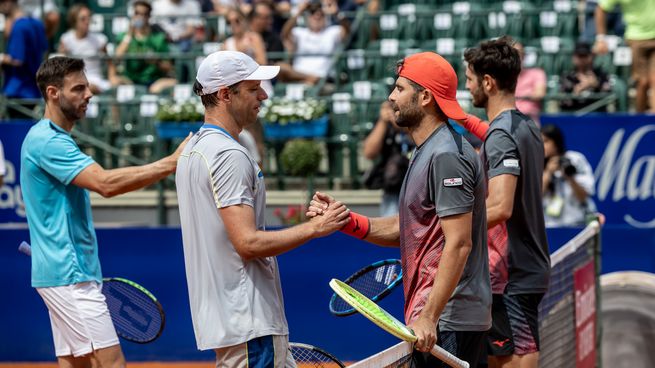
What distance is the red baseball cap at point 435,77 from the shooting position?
411 centimetres

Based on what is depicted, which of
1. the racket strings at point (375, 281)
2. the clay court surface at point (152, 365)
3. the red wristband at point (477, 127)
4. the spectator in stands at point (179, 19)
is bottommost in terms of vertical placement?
the clay court surface at point (152, 365)

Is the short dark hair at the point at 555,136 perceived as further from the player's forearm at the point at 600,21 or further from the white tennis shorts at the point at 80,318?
the white tennis shorts at the point at 80,318

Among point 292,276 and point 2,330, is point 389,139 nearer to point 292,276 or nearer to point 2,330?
point 292,276

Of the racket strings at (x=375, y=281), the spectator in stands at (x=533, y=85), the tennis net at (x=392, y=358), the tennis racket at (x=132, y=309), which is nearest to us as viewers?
the tennis net at (x=392, y=358)

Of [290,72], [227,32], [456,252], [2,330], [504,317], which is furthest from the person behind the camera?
[227,32]

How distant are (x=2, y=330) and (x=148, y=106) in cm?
386

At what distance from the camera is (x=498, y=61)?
199 inches

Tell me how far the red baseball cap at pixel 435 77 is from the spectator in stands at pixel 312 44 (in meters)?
8.23

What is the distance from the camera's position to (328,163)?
37.6 ft

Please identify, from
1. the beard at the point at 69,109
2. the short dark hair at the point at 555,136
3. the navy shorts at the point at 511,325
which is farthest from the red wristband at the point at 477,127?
the short dark hair at the point at 555,136

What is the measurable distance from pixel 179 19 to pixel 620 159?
604 cm

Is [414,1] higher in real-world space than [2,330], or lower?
higher

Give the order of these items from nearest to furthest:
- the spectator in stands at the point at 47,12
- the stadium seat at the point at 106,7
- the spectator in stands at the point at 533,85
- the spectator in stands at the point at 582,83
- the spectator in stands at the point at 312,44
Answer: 1. the spectator in stands at the point at 533,85
2. the spectator in stands at the point at 582,83
3. the spectator in stands at the point at 312,44
4. the spectator in stands at the point at 47,12
5. the stadium seat at the point at 106,7

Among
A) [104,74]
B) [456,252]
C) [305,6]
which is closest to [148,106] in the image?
[104,74]
